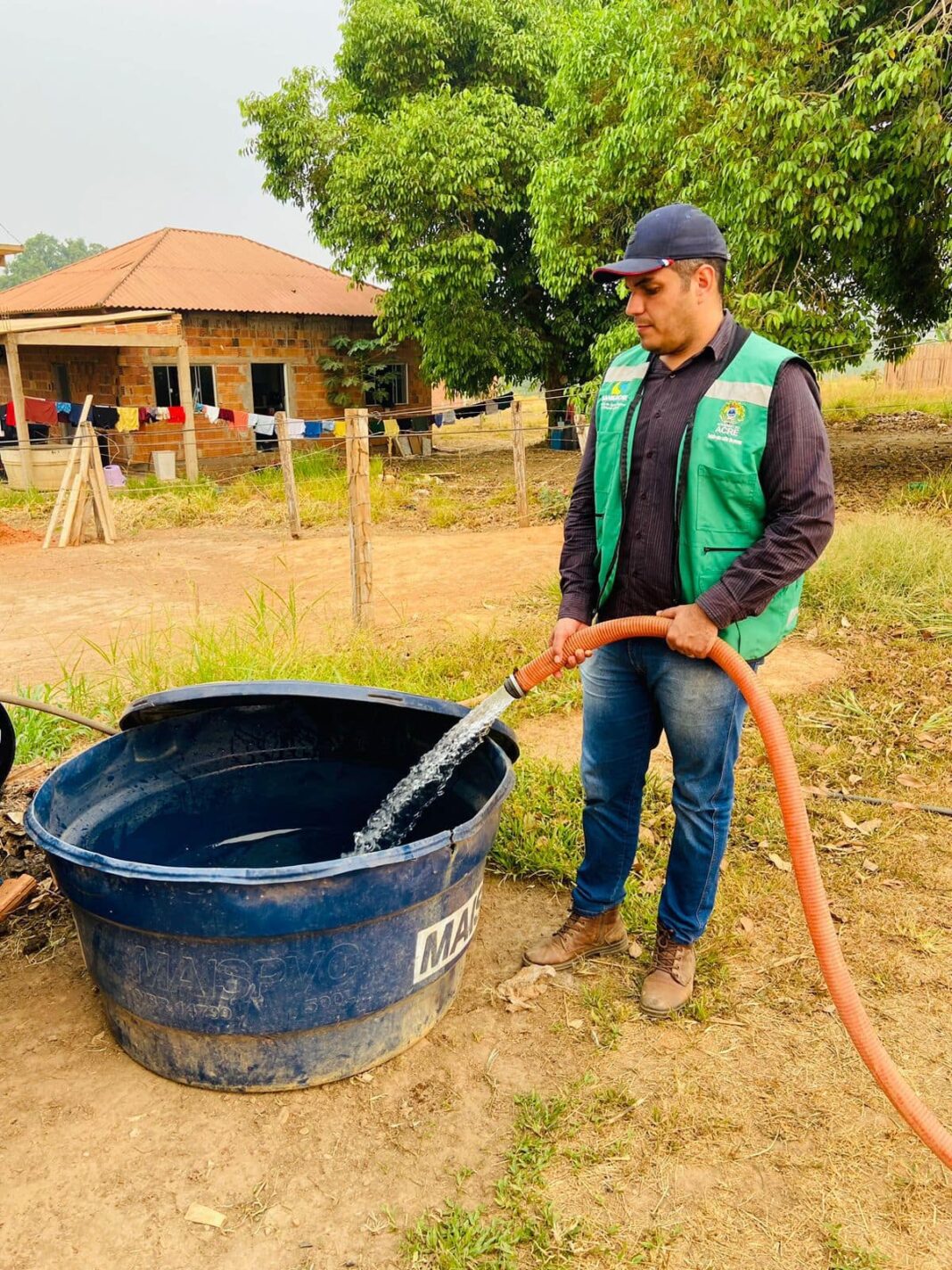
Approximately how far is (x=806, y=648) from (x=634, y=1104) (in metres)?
3.50

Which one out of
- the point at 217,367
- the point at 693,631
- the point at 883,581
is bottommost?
the point at 883,581

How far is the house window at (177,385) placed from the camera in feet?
50.3

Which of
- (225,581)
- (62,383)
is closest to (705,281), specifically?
(225,581)

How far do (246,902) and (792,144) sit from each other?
8.28 m

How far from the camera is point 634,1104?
7.02ft

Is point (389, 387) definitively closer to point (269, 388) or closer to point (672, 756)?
point (269, 388)

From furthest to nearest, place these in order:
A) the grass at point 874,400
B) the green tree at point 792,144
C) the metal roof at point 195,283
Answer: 1. the grass at point 874,400
2. the metal roof at point 195,283
3. the green tree at point 792,144

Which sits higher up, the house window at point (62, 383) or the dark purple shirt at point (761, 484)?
the house window at point (62, 383)

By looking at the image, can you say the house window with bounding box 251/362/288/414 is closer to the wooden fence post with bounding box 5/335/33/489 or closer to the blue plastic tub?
the wooden fence post with bounding box 5/335/33/489

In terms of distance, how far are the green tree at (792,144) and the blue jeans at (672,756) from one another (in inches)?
270

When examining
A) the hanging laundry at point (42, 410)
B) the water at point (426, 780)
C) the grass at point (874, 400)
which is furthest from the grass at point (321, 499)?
the water at point (426, 780)

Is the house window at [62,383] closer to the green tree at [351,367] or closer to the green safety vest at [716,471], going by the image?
the green tree at [351,367]

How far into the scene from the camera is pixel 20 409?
12.1 m

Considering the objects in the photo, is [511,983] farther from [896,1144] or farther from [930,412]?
[930,412]
